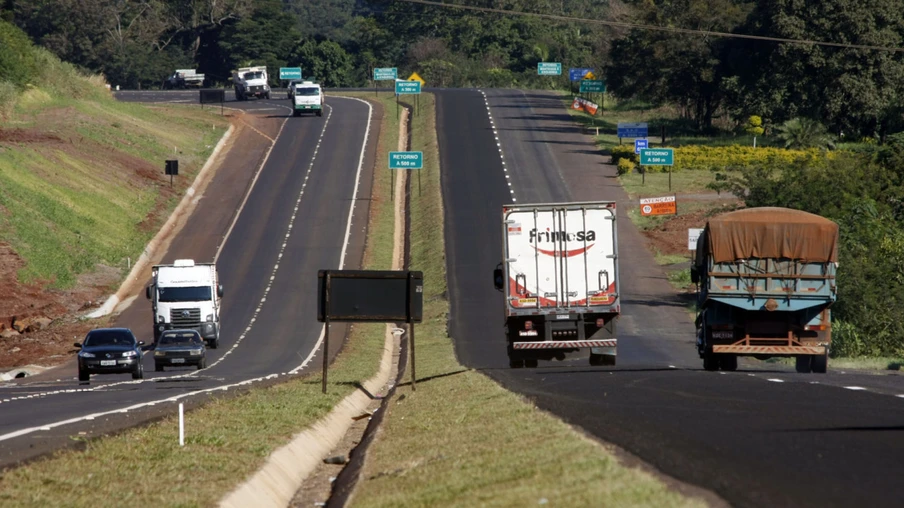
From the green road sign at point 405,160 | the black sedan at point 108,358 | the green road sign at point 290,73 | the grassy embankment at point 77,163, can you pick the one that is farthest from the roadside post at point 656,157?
the green road sign at point 290,73

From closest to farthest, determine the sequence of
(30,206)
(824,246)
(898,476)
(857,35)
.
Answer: (898,476)
(824,246)
(30,206)
(857,35)

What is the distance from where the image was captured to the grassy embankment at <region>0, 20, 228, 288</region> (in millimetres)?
58844

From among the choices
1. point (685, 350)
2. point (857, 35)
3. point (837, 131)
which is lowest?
point (685, 350)

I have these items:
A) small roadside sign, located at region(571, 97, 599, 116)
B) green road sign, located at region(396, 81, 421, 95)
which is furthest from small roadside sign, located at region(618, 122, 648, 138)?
small roadside sign, located at region(571, 97, 599, 116)

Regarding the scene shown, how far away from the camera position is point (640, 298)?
53.3 meters

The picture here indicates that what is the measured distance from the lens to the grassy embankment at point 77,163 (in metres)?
58.8

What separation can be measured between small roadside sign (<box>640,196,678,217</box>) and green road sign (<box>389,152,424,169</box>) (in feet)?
60.6

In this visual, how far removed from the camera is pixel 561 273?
2856 centimetres

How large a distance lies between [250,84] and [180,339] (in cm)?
7689

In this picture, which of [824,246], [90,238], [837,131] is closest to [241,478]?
[824,246]

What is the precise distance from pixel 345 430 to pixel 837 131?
8320 cm

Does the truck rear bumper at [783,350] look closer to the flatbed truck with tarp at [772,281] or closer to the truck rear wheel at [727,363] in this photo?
the flatbed truck with tarp at [772,281]

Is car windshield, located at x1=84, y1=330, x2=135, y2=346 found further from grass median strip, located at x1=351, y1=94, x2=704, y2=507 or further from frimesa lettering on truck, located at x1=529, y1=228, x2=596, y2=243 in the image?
grass median strip, located at x1=351, y1=94, x2=704, y2=507

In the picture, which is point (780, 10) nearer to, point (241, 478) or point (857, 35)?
point (857, 35)
